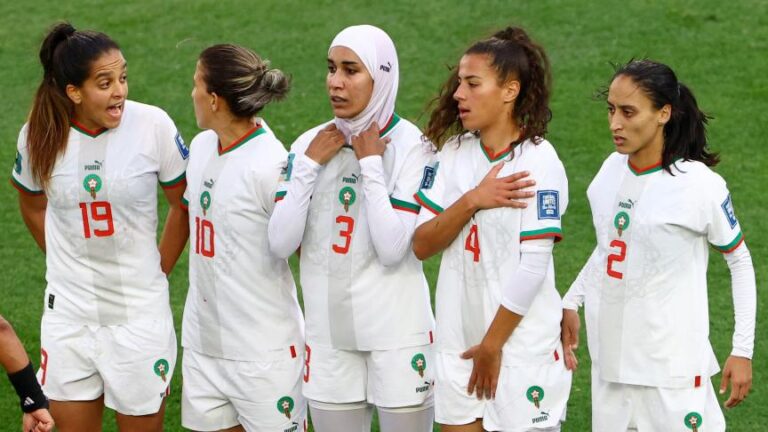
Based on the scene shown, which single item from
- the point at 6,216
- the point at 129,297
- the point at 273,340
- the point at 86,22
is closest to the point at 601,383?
the point at 273,340

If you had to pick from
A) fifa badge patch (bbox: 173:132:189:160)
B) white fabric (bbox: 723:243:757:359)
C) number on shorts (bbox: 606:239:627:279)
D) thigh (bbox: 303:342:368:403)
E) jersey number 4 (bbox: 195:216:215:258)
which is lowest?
thigh (bbox: 303:342:368:403)

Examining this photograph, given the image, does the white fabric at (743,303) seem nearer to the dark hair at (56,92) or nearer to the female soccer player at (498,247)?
the female soccer player at (498,247)

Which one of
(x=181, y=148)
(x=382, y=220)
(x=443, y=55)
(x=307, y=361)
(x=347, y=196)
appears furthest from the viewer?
(x=443, y=55)

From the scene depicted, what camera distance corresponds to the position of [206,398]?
542cm

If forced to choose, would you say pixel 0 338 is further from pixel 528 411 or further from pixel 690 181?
pixel 690 181

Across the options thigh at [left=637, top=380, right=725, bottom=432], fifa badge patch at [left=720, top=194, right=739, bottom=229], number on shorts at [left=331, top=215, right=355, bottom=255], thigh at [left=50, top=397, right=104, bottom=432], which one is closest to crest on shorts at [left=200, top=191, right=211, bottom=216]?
number on shorts at [left=331, top=215, right=355, bottom=255]

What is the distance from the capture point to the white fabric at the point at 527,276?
4.78 m

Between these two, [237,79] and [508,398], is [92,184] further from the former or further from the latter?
[508,398]

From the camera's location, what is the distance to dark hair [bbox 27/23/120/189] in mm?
5352

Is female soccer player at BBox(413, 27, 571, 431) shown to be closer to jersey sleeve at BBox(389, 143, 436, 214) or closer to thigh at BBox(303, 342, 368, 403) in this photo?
jersey sleeve at BBox(389, 143, 436, 214)

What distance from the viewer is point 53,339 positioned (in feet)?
17.9

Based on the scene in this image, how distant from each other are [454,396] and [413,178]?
0.80 meters

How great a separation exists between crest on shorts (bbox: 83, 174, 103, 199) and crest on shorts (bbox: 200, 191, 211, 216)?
0.39m

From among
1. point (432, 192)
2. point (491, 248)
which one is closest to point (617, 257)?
point (491, 248)
